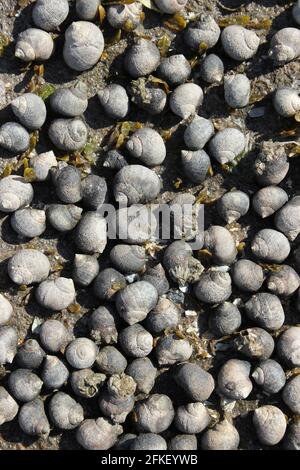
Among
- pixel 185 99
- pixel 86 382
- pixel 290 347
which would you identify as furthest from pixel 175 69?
pixel 86 382

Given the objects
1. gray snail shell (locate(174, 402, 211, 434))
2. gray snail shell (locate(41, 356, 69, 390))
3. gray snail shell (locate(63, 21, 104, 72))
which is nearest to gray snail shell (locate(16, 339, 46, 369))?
gray snail shell (locate(41, 356, 69, 390))

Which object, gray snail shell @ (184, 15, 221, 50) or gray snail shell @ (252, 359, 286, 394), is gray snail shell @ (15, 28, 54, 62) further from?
gray snail shell @ (252, 359, 286, 394)

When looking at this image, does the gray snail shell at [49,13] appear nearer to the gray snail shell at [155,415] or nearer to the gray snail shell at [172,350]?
the gray snail shell at [172,350]

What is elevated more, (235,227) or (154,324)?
(235,227)

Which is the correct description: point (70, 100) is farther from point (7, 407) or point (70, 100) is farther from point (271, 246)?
point (7, 407)

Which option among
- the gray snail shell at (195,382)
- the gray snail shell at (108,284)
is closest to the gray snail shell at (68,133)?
the gray snail shell at (108,284)

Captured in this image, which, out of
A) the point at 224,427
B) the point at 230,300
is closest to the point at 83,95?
the point at 230,300
